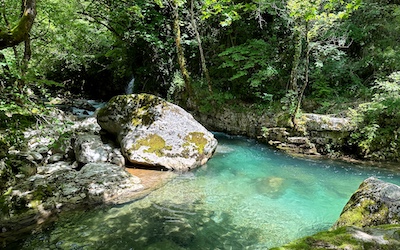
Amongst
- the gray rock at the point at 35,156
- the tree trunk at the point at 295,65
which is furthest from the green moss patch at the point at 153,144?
the tree trunk at the point at 295,65

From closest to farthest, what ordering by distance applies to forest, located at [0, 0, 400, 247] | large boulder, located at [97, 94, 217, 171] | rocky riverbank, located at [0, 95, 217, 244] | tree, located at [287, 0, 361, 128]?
rocky riverbank, located at [0, 95, 217, 244]
large boulder, located at [97, 94, 217, 171]
tree, located at [287, 0, 361, 128]
forest, located at [0, 0, 400, 247]

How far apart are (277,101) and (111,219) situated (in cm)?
880

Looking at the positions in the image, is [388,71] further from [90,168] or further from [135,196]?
[90,168]

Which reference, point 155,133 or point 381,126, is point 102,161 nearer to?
point 155,133

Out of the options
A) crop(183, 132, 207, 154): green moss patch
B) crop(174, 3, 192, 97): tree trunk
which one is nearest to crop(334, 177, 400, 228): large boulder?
crop(183, 132, 207, 154): green moss patch

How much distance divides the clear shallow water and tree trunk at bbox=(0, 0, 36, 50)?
305 cm

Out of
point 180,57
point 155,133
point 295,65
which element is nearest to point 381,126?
point 295,65

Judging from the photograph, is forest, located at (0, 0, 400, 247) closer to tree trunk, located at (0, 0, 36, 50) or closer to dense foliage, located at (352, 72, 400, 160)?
dense foliage, located at (352, 72, 400, 160)

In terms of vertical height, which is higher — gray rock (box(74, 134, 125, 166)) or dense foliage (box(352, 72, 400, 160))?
dense foliage (box(352, 72, 400, 160))

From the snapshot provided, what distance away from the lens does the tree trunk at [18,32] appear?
298 cm

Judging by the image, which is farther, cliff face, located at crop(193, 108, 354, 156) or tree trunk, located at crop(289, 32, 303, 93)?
tree trunk, located at crop(289, 32, 303, 93)

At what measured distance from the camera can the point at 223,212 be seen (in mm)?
5375

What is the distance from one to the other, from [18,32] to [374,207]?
5190 millimetres

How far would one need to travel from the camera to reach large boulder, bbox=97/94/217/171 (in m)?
7.52
